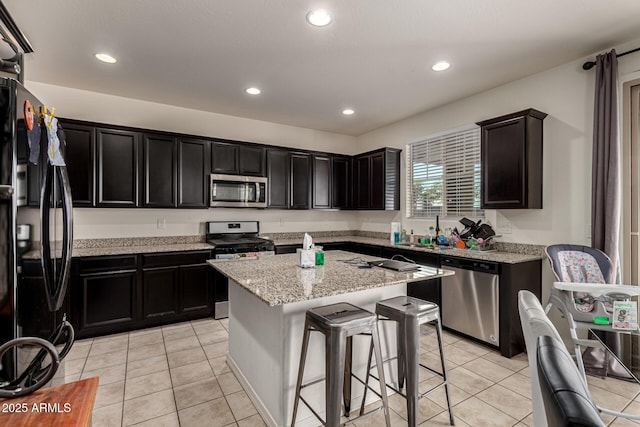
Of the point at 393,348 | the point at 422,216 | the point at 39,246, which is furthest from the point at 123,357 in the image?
the point at 422,216

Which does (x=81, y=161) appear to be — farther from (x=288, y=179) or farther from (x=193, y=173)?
(x=288, y=179)

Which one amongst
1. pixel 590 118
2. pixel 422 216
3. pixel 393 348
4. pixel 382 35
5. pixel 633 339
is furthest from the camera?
pixel 422 216

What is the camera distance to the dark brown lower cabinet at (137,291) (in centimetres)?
322

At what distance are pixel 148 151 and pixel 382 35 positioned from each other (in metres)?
2.96

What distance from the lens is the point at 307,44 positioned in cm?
269

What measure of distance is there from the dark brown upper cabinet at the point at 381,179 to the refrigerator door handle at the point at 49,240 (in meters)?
3.96

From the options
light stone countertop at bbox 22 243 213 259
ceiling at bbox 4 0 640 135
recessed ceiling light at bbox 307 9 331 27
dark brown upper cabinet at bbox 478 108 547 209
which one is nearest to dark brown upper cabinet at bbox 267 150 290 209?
ceiling at bbox 4 0 640 135

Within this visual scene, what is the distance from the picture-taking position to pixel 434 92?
12.3ft

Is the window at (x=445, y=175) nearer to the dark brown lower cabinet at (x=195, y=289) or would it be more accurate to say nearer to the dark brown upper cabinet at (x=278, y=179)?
the dark brown upper cabinet at (x=278, y=179)

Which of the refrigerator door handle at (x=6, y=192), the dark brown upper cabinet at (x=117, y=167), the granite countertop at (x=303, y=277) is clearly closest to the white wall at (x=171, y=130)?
the dark brown upper cabinet at (x=117, y=167)

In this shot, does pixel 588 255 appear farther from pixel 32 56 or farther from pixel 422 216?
pixel 32 56

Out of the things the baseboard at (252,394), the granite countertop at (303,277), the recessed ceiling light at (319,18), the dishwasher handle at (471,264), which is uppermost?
the recessed ceiling light at (319,18)

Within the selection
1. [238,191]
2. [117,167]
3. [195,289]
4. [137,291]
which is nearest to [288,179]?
[238,191]

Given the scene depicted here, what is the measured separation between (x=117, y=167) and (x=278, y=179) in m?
2.06
